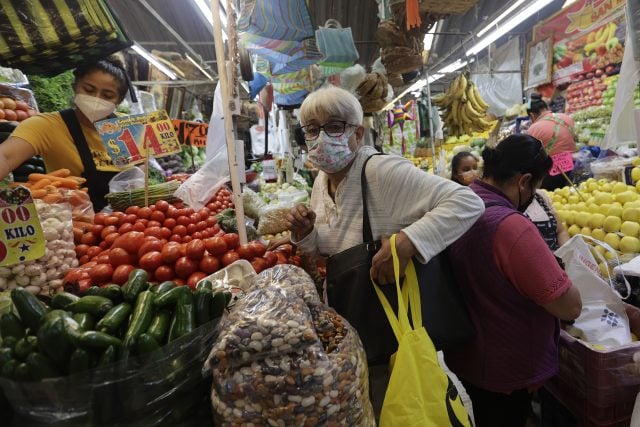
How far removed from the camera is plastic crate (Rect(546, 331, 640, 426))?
5.93 ft

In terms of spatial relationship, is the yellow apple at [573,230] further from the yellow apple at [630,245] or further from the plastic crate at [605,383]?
the plastic crate at [605,383]

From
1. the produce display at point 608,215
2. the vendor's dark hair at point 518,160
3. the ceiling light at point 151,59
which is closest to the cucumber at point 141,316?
the vendor's dark hair at point 518,160

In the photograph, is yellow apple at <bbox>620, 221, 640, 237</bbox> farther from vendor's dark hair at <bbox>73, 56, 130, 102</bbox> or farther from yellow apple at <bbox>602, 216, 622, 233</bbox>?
vendor's dark hair at <bbox>73, 56, 130, 102</bbox>

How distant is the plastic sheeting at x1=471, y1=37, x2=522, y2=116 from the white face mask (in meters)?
8.06

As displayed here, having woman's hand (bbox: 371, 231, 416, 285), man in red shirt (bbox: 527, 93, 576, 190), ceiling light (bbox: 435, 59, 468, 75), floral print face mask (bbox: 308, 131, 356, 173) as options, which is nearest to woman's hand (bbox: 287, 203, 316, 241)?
floral print face mask (bbox: 308, 131, 356, 173)

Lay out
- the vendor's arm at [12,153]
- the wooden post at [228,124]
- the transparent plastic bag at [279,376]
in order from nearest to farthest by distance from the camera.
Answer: the transparent plastic bag at [279,376] → the wooden post at [228,124] → the vendor's arm at [12,153]

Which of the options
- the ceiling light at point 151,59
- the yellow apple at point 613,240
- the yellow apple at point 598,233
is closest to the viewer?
the yellow apple at point 613,240

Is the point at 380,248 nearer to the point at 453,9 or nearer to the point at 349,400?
the point at 349,400

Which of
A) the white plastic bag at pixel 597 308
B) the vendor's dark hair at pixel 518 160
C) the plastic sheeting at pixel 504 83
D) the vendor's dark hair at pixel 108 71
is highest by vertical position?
the plastic sheeting at pixel 504 83

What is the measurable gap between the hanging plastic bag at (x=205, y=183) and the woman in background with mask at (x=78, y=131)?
68cm

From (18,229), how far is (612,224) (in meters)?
4.00

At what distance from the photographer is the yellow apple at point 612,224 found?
113 inches

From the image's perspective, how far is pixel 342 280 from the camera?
1.55 m

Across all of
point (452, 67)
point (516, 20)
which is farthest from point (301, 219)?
point (452, 67)
